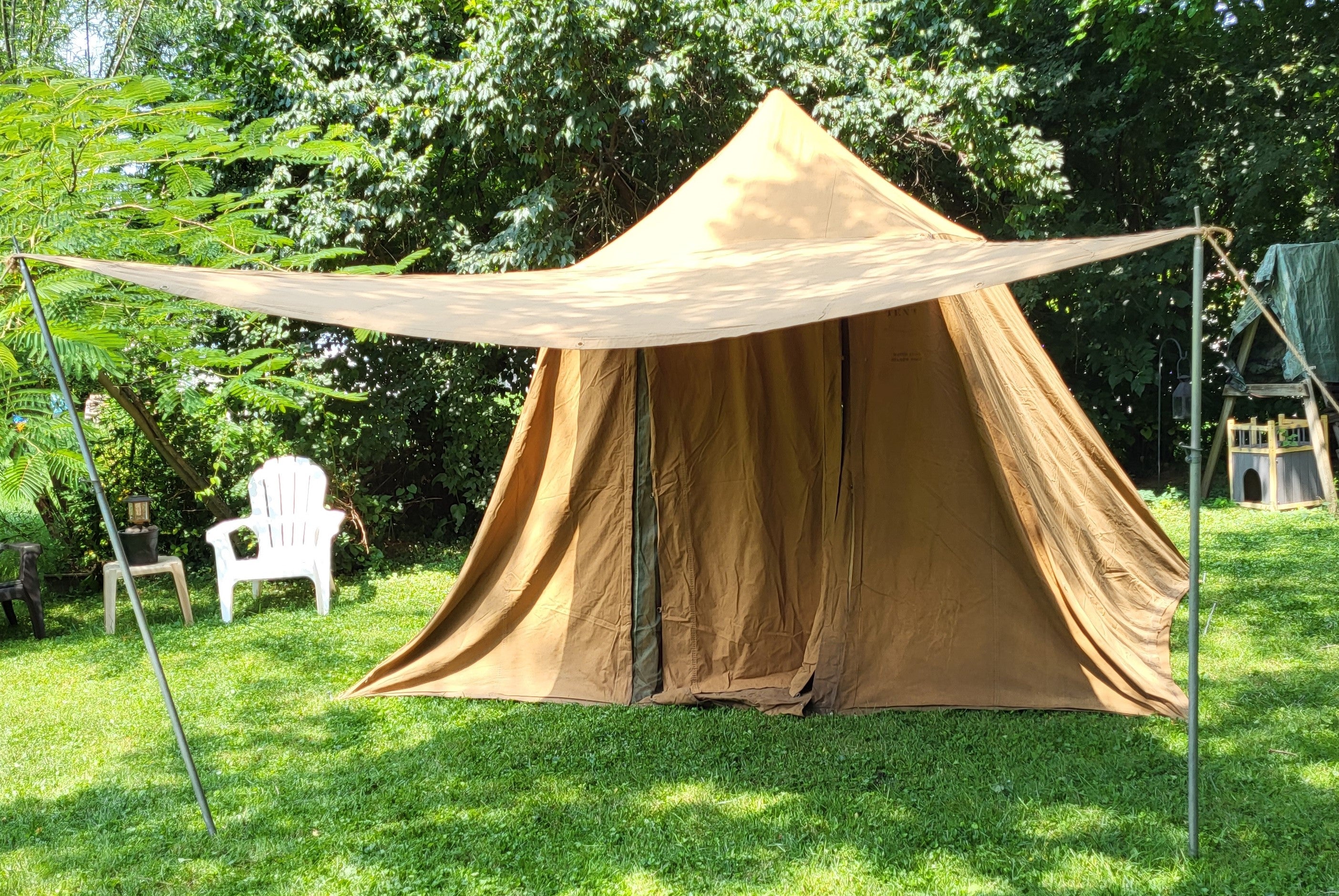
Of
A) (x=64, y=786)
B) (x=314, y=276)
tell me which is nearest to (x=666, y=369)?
(x=314, y=276)

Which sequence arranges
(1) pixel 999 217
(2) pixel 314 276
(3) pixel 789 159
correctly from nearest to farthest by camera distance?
(2) pixel 314 276
(3) pixel 789 159
(1) pixel 999 217

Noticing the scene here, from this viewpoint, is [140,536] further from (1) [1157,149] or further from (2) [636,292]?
(1) [1157,149]

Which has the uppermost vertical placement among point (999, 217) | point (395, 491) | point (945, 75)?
point (945, 75)

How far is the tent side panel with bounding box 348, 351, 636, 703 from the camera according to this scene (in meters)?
3.84

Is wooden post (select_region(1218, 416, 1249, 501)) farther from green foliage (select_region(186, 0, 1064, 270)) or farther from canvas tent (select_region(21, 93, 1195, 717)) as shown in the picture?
canvas tent (select_region(21, 93, 1195, 717))

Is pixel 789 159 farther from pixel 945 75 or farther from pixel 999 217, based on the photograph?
pixel 999 217

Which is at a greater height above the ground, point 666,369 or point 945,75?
point 945,75

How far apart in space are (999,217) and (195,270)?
23.8 feet

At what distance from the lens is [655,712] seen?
3.60 m

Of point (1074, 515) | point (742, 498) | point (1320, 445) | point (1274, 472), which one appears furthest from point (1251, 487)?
point (742, 498)

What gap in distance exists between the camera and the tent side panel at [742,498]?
376cm

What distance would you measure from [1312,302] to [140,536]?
7498 millimetres

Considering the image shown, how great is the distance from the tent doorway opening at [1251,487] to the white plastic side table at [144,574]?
7.06m

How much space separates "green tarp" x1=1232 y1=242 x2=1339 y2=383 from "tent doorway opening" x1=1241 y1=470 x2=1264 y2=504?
812 millimetres
